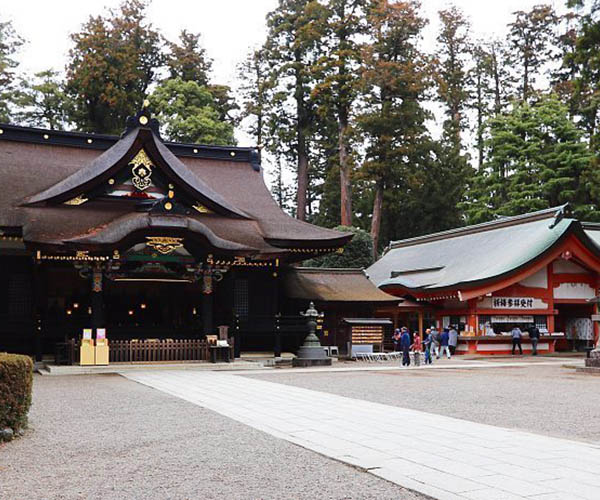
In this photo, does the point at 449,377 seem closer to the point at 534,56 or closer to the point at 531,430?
the point at 531,430

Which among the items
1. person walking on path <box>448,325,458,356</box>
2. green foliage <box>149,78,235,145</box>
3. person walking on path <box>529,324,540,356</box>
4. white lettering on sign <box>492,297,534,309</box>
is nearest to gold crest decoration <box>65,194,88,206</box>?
person walking on path <box>448,325,458,356</box>

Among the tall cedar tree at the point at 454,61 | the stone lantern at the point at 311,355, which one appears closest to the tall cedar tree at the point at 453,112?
the tall cedar tree at the point at 454,61

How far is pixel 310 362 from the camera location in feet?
69.1

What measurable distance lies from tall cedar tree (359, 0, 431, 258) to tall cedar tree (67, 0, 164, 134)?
47.4 ft

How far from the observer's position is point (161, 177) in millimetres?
22672

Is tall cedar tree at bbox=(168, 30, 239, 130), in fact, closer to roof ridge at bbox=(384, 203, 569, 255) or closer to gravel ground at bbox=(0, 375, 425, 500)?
roof ridge at bbox=(384, 203, 569, 255)

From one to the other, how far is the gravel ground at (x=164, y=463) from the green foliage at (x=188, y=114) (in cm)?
3176

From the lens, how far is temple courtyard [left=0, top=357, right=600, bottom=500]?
5660 millimetres

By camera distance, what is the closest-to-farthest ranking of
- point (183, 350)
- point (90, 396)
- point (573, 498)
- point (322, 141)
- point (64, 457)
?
point (573, 498) → point (64, 457) → point (90, 396) → point (183, 350) → point (322, 141)

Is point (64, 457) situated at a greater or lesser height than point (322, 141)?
lesser

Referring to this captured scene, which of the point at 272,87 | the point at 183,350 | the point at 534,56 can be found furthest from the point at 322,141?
the point at 183,350

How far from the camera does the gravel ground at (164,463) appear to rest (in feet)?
18.2

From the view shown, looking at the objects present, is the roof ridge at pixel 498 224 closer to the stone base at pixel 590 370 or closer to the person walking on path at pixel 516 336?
the person walking on path at pixel 516 336

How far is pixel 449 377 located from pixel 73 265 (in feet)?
38.7
